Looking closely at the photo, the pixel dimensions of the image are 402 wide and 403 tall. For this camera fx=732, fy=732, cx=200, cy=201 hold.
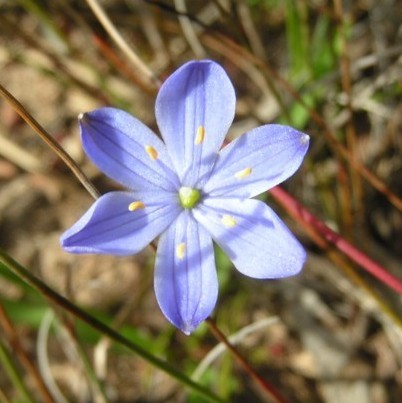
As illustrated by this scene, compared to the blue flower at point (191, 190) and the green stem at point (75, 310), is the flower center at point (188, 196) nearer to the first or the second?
the blue flower at point (191, 190)

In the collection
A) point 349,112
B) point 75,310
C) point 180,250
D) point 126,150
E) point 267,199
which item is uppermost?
point 126,150

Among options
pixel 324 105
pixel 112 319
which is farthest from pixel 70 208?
pixel 324 105

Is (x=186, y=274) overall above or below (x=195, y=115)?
below

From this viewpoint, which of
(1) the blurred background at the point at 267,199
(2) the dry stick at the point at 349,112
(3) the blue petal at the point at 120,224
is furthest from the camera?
(1) the blurred background at the point at 267,199

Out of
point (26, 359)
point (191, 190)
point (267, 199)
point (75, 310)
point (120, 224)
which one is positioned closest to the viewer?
point (75, 310)

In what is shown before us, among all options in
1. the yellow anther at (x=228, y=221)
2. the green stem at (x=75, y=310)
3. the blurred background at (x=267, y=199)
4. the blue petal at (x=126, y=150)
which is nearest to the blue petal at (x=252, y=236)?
the yellow anther at (x=228, y=221)

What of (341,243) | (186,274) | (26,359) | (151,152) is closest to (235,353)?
(186,274)

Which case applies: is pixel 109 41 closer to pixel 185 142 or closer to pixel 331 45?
pixel 331 45

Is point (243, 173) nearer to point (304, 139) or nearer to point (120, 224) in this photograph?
point (304, 139)
